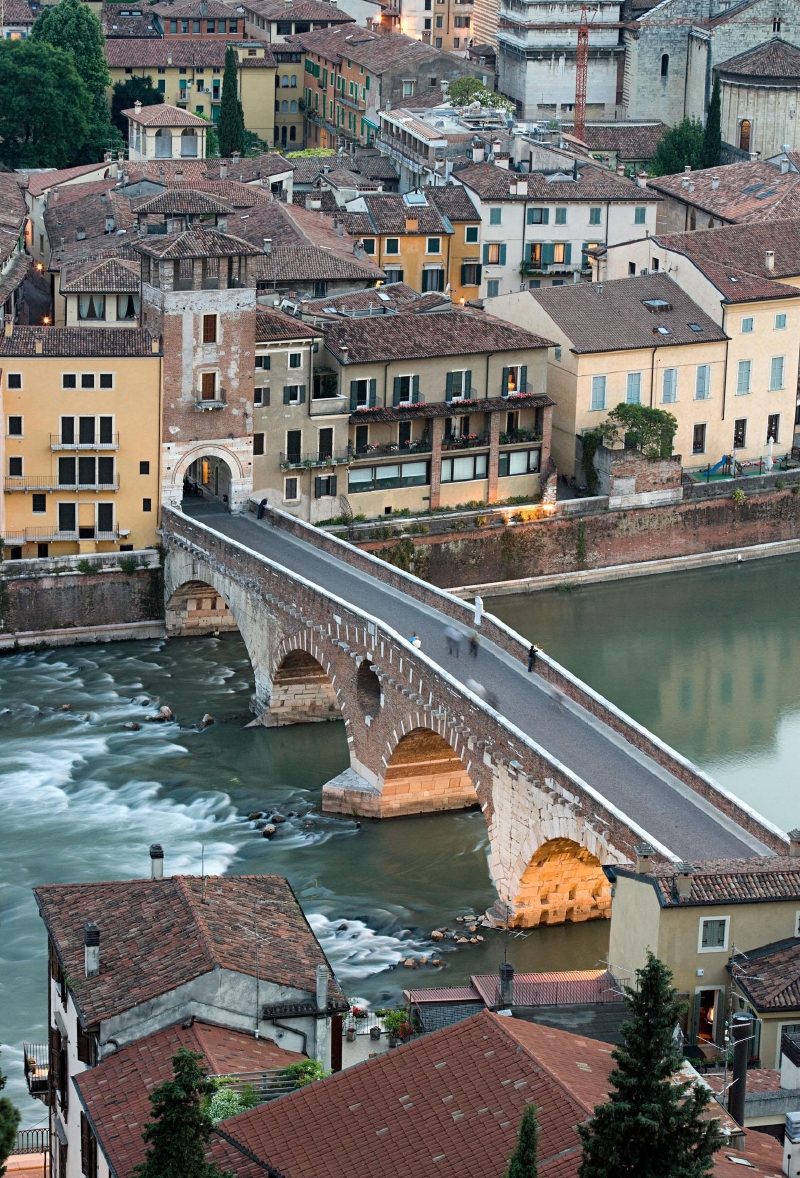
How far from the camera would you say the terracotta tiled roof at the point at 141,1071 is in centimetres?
2817

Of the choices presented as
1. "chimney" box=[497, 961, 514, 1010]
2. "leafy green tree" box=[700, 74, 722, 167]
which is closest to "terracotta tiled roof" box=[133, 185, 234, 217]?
"leafy green tree" box=[700, 74, 722, 167]

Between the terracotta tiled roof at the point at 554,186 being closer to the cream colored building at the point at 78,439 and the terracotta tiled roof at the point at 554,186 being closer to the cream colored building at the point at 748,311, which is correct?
the cream colored building at the point at 748,311

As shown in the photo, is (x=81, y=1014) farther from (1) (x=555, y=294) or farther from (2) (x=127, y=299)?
(1) (x=555, y=294)

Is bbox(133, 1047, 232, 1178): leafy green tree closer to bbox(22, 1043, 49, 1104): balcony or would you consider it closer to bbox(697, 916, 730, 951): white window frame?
bbox(22, 1043, 49, 1104): balcony

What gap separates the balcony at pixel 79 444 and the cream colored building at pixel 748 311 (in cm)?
1856

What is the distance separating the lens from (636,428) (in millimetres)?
69250

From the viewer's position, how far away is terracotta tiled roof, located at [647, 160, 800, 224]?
80688mm

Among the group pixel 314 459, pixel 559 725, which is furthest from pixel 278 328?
pixel 559 725

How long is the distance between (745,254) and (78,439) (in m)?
23.6

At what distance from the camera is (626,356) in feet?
229

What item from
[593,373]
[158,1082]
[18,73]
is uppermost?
[18,73]

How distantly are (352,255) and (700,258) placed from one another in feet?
35.1

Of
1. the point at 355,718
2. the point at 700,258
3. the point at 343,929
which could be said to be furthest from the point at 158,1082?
the point at 700,258

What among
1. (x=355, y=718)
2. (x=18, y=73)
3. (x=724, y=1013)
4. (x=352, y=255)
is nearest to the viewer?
(x=724, y=1013)
